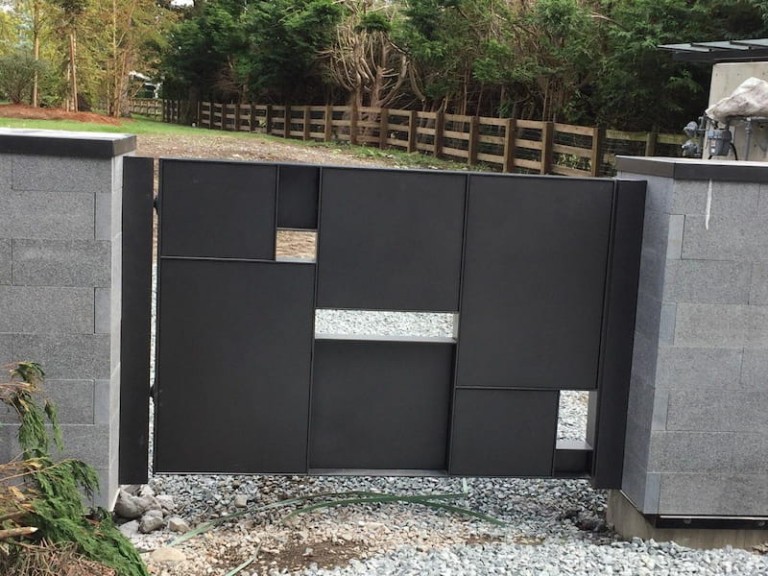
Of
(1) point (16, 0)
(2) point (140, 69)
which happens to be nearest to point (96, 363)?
(1) point (16, 0)

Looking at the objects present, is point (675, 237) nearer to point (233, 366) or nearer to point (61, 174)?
point (233, 366)

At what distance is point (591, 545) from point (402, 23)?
24625 mm

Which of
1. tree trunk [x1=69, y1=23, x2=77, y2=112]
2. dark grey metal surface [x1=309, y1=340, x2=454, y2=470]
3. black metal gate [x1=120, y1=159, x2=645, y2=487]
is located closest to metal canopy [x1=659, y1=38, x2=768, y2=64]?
black metal gate [x1=120, y1=159, x2=645, y2=487]

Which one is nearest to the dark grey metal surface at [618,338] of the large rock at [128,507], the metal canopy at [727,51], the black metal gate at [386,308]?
the black metal gate at [386,308]

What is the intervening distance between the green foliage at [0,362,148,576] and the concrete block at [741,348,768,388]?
275cm

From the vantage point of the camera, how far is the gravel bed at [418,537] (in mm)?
3973

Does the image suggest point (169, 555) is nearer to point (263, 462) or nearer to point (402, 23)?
point (263, 462)

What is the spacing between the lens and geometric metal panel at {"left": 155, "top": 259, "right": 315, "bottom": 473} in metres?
4.22

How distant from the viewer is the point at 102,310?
3926 millimetres

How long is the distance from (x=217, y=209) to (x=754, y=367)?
2.54 meters

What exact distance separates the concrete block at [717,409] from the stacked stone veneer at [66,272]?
2532mm

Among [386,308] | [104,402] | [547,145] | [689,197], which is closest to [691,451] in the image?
[689,197]

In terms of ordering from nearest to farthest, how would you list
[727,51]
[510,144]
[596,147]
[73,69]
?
[727,51] → [596,147] → [510,144] → [73,69]

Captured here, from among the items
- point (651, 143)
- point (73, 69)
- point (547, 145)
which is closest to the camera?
point (651, 143)
